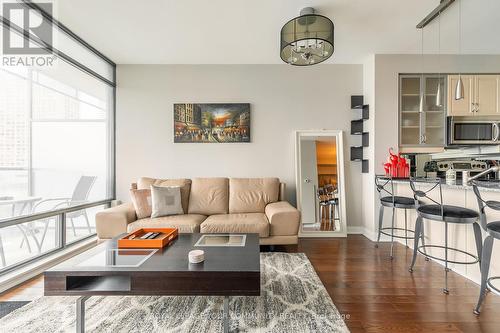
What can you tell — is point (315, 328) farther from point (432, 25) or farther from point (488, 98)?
point (488, 98)

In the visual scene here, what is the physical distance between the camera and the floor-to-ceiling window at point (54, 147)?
2.35 metres

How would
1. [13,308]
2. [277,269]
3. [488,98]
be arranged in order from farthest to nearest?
[488,98] < [277,269] < [13,308]

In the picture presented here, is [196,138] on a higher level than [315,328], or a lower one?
higher

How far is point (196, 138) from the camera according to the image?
3.90 m

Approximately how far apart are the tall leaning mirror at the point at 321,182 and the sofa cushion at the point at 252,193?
1.61 feet

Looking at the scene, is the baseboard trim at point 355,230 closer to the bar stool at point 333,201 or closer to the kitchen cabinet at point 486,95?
the bar stool at point 333,201

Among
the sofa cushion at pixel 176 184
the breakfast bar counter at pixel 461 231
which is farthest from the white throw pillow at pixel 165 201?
the breakfast bar counter at pixel 461 231

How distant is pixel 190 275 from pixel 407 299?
1813 millimetres

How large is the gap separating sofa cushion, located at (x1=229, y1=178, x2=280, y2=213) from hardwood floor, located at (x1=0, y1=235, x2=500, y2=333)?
2.49 ft

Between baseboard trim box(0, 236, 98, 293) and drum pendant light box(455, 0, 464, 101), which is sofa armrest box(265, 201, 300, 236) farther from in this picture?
baseboard trim box(0, 236, 98, 293)

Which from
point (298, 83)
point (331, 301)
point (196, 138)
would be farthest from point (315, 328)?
point (298, 83)

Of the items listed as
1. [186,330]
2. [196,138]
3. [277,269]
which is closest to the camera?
[186,330]

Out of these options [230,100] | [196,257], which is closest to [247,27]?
[230,100]

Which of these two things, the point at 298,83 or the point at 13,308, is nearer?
the point at 13,308
